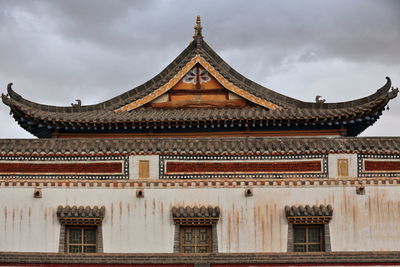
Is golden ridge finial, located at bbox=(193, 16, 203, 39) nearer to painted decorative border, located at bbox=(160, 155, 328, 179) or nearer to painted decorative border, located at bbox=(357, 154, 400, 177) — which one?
painted decorative border, located at bbox=(160, 155, 328, 179)

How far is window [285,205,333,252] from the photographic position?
1498 cm

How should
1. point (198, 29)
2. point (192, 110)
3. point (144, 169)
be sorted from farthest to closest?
point (198, 29) < point (192, 110) < point (144, 169)

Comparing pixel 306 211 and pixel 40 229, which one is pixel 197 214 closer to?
pixel 306 211

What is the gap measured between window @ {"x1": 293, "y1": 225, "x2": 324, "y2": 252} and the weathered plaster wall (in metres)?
0.33

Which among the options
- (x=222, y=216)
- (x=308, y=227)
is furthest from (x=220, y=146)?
(x=308, y=227)

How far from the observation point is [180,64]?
19.2 meters

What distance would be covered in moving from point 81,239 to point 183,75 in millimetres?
6969

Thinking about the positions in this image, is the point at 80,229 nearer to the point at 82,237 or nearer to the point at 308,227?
the point at 82,237

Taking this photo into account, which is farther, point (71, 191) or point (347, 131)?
point (347, 131)

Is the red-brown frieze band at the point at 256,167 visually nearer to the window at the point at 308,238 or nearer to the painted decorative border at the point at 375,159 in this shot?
the painted decorative border at the point at 375,159

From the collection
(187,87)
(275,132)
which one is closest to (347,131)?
(275,132)

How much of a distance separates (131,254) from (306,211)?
498 cm

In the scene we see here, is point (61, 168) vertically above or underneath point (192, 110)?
underneath

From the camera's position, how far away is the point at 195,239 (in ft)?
49.8
